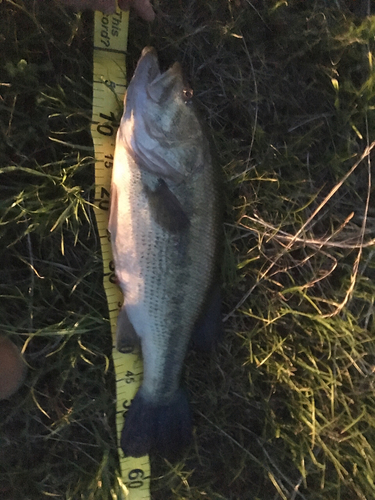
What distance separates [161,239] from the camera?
1578mm

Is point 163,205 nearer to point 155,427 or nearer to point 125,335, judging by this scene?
point 125,335

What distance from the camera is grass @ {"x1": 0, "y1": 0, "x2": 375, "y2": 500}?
1784mm

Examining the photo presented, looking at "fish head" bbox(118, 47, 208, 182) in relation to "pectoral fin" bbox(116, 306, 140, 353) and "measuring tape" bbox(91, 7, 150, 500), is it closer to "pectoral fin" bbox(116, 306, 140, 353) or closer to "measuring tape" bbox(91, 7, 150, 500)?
"measuring tape" bbox(91, 7, 150, 500)

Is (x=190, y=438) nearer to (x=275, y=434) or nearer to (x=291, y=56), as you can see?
(x=275, y=434)

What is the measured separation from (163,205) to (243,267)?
0.62 m

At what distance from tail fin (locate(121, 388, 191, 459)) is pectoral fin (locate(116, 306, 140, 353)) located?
0.22 m

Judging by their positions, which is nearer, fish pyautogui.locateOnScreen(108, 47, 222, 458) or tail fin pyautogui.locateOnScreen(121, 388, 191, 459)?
fish pyautogui.locateOnScreen(108, 47, 222, 458)

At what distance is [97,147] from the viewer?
1.73m

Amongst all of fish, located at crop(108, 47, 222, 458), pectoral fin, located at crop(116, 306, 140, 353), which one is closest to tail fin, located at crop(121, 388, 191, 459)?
fish, located at crop(108, 47, 222, 458)

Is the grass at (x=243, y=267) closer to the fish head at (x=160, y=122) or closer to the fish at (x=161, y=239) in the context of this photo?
the fish at (x=161, y=239)

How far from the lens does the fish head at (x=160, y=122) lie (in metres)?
1.51

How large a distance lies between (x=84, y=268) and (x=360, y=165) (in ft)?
4.97

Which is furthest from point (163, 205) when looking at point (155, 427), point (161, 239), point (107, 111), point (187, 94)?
point (155, 427)

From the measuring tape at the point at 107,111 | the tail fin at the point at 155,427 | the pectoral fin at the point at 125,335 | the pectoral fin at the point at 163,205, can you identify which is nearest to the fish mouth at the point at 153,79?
the measuring tape at the point at 107,111
